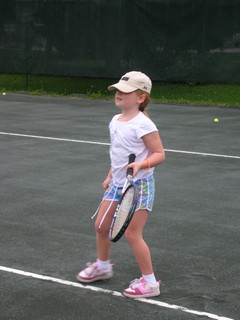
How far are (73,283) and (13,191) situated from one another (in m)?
2.97

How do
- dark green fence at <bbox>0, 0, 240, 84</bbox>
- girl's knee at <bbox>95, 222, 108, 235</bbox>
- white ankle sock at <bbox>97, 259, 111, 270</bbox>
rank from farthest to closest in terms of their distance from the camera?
dark green fence at <bbox>0, 0, 240, 84</bbox>
white ankle sock at <bbox>97, 259, 111, 270</bbox>
girl's knee at <bbox>95, 222, 108, 235</bbox>

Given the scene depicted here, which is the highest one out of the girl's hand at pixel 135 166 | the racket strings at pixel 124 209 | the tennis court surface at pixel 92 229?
the girl's hand at pixel 135 166

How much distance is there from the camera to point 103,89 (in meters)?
19.2

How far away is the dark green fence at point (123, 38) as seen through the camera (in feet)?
54.6

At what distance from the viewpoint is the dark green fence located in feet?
54.6

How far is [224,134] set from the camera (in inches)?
482

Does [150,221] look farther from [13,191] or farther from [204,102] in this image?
[204,102]

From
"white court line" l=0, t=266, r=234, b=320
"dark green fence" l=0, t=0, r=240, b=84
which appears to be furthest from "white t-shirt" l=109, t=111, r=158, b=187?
"dark green fence" l=0, t=0, r=240, b=84

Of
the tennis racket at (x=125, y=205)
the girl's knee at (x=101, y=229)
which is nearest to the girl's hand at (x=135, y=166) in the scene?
the tennis racket at (x=125, y=205)

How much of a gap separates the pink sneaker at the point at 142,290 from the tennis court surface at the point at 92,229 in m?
0.06

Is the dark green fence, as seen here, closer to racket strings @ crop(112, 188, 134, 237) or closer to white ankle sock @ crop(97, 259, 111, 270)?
white ankle sock @ crop(97, 259, 111, 270)

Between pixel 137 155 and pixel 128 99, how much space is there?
1.21ft

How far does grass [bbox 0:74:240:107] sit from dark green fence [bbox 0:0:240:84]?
2.04 ft

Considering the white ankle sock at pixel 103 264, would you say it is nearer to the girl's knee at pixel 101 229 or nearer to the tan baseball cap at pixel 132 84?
the girl's knee at pixel 101 229
